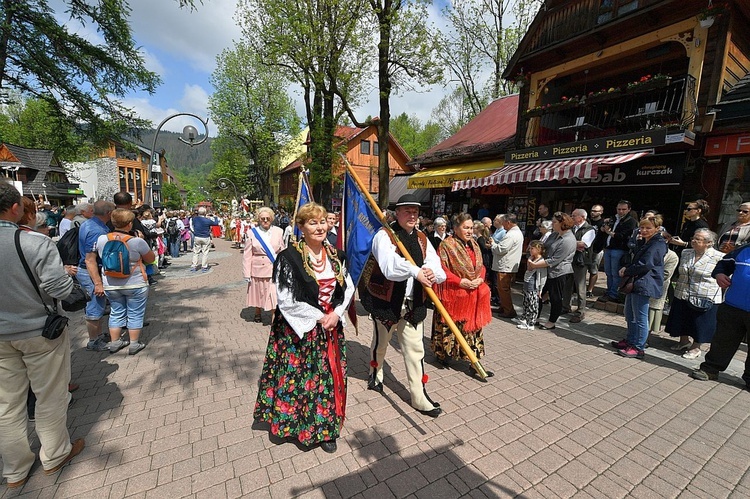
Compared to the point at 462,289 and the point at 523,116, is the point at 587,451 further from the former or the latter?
the point at 523,116

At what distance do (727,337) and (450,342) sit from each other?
3.29 m

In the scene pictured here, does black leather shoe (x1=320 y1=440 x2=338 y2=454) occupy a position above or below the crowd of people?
below

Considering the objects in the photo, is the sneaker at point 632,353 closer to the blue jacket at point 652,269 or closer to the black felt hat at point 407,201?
the blue jacket at point 652,269

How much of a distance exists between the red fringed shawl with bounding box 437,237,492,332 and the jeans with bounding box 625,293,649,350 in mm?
2324

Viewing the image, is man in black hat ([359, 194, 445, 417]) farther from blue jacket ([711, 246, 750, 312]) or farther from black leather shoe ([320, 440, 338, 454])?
blue jacket ([711, 246, 750, 312])

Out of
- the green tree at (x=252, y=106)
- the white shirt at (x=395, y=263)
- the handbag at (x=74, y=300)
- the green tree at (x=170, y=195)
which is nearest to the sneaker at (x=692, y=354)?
the white shirt at (x=395, y=263)

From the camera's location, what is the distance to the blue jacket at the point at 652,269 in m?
4.48

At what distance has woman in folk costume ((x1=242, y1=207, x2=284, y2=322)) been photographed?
5605 millimetres

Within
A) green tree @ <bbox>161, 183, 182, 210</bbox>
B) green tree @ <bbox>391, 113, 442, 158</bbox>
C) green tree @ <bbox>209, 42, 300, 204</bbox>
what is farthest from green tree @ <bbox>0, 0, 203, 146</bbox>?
green tree @ <bbox>161, 183, 182, 210</bbox>

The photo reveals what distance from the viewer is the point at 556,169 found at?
825 cm

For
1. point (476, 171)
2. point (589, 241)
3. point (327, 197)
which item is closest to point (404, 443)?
point (589, 241)

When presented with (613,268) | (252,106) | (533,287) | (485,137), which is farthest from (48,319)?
(252,106)

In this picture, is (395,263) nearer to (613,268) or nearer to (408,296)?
(408,296)

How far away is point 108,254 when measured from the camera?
4051mm
